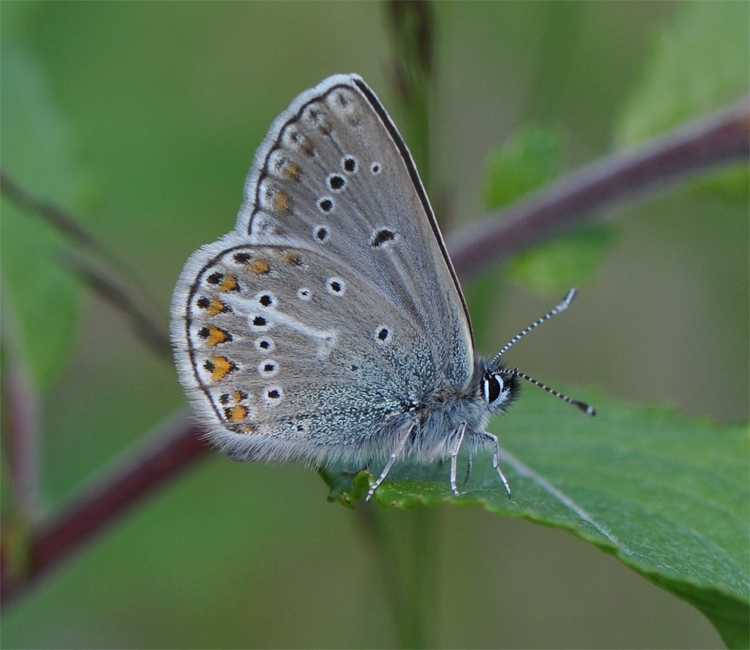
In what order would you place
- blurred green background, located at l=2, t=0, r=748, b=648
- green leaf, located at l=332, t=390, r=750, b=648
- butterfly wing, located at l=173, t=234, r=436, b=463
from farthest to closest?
blurred green background, located at l=2, t=0, r=748, b=648 < butterfly wing, located at l=173, t=234, r=436, b=463 < green leaf, located at l=332, t=390, r=750, b=648

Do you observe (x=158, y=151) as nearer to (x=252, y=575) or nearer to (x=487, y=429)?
(x=252, y=575)

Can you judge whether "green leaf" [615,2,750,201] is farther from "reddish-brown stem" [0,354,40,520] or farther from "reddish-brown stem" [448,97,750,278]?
"reddish-brown stem" [0,354,40,520]

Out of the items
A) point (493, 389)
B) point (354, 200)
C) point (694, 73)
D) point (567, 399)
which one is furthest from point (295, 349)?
point (694, 73)

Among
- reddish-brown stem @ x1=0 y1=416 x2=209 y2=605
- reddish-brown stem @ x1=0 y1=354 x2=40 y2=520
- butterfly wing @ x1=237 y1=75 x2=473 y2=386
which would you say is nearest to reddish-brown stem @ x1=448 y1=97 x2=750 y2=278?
butterfly wing @ x1=237 y1=75 x2=473 y2=386

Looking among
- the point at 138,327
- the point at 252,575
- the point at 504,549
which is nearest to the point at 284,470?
the point at 252,575

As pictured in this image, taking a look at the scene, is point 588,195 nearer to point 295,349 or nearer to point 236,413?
point 295,349

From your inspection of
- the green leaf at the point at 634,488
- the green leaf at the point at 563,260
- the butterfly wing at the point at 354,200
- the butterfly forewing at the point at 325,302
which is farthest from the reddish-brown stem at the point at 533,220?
the green leaf at the point at 634,488
